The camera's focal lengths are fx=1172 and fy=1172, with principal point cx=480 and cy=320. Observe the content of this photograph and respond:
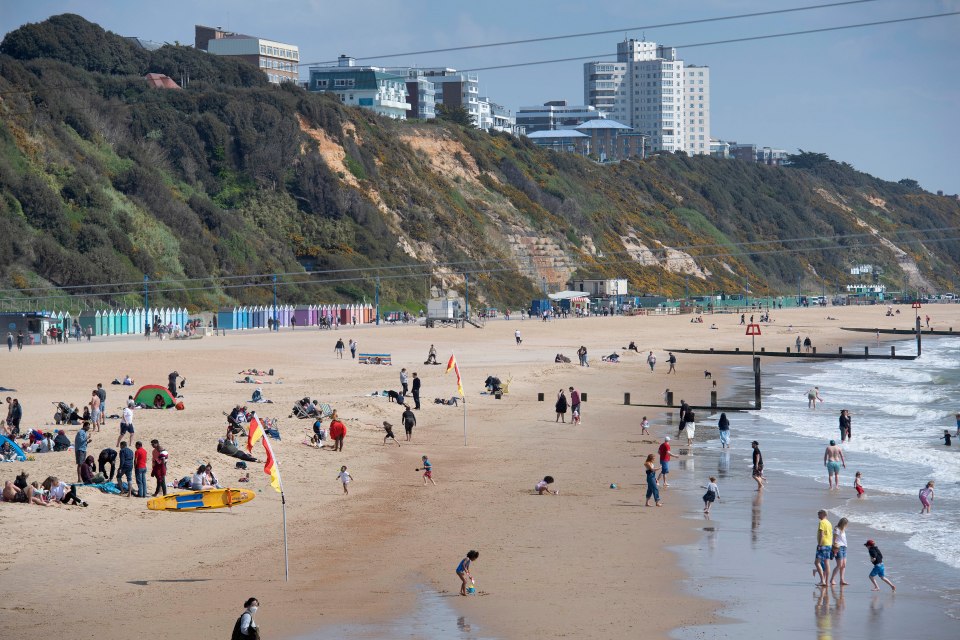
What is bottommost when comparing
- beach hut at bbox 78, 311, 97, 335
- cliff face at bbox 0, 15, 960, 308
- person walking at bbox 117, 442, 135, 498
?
person walking at bbox 117, 442, 135, 498

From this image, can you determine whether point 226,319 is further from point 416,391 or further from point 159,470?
point 159,470

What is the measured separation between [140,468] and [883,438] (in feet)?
67.3

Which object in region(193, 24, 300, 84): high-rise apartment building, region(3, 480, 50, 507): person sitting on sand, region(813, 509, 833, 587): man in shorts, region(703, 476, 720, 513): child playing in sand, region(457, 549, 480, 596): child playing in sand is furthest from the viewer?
region(193, 24, 300, 84): high-rise apartment building

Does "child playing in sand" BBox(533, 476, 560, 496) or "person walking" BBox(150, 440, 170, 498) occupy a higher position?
"person walking" BBox(150, 440, 170, 498)

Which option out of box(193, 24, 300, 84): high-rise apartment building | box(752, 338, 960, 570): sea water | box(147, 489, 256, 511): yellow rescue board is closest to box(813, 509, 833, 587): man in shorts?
box(752, 338, 960, 570): sea water

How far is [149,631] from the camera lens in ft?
44.3

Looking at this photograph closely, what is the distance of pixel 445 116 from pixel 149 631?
493 feet

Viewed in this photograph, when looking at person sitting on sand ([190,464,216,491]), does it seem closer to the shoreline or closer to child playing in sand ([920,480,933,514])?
the shoreline

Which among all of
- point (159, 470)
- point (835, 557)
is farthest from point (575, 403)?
point (835, 557)

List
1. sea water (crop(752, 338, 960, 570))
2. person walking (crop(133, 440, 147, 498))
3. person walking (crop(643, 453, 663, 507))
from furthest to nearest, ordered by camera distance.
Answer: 1. person walking (crop(643, 453, 663, 507))
2. sea water (crop(752, 338, 960, 570))
3. person walking (crop(133, 440, 147, 498))

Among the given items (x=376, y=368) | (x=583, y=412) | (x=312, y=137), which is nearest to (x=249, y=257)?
(x=312, y=137)

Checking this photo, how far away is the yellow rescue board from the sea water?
35.8ft

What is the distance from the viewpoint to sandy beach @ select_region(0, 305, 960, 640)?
14578 mm

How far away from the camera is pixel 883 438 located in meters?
31.7
